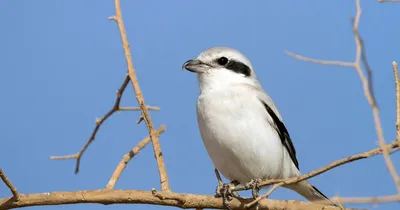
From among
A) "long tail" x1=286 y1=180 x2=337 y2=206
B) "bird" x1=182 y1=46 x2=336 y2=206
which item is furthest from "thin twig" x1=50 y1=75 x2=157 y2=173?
"long tail" x1=286 y1=180 x2=337 y2=206

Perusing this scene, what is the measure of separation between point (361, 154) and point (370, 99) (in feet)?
1.79

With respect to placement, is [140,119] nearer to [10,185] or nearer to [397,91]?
[10,185]

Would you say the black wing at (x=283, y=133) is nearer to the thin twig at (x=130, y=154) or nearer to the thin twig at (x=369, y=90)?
the thin twig at (x=130, y=154)

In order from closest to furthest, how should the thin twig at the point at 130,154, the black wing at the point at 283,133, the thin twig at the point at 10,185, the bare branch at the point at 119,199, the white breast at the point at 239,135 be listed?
the thin twig at the point at 10,185
the bare branch at the point at 119,199
the thin twig at the point at 130,154
the white breast at the point at 239,135
the black wing at the point at 283,133

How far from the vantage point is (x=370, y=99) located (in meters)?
1.61

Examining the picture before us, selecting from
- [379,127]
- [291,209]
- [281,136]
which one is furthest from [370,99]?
[281,136]

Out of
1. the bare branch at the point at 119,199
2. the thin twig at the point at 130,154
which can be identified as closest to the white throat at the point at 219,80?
the thin twig at the point at 130,154

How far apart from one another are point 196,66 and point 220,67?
0.19m

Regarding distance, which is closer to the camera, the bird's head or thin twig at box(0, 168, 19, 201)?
thin twig at box(0, 168, 19, 201)

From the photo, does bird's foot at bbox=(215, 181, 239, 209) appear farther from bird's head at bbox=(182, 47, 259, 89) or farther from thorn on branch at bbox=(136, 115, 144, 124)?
bird's head at bbox=(182, 47, 259, 89)

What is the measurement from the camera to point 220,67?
170 inches

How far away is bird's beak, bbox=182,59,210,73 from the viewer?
4303mm

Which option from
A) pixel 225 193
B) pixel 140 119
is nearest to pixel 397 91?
pixel 225 193

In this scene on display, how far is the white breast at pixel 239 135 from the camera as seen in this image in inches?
150
